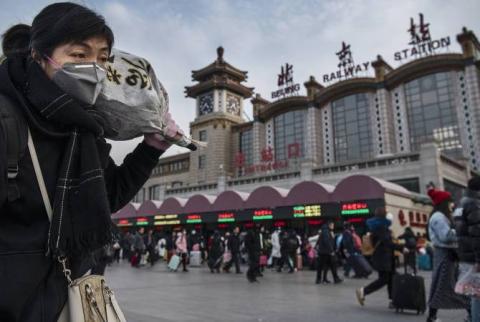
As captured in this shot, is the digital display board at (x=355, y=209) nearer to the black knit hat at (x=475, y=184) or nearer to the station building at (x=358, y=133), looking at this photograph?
the station building at (x=358, y=133)

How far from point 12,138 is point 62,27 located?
17.5 inches

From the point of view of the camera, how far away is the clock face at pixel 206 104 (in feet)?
170

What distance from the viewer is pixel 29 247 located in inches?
47.0

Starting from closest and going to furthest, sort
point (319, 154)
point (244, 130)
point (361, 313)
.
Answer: point (361, 313)
point (319, 154)
point (244, 130)

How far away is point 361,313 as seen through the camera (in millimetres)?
6480

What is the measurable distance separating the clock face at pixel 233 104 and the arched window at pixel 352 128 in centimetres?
1610

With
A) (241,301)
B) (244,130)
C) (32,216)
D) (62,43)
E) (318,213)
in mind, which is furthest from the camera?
(244,130)

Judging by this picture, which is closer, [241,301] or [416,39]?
[241,301]

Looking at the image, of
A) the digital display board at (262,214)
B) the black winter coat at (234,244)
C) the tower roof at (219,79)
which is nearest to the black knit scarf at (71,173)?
the black winter coat at (234,244)

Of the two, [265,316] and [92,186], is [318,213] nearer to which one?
[265,316]

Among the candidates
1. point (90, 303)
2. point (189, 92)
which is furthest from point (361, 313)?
point (189, 92)

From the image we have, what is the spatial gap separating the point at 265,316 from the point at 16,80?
5.51 m

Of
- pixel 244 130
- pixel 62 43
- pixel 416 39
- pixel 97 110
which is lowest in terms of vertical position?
pixel 97 110

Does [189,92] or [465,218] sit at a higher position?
[189,92]
